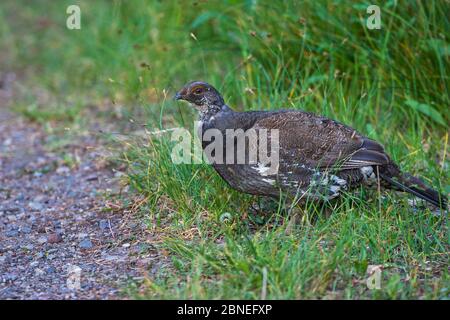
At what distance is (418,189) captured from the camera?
16.3 feet

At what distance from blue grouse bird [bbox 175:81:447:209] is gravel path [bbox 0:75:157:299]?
822mm

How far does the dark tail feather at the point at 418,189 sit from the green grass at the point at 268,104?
132mm

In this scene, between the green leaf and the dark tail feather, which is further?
the green leaf

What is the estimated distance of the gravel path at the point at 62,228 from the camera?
4.33m

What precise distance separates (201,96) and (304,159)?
2.63ft

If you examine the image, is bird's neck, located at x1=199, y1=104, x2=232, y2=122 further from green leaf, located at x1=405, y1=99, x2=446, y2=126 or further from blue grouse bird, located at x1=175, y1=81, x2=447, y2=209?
green leaf, located at x1=405, y1=99, x2=446, y2=126

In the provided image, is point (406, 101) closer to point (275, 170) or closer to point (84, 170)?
point (275, 170)

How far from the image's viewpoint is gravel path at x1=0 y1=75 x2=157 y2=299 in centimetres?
433

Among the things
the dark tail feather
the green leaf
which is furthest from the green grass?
the dark tail feather

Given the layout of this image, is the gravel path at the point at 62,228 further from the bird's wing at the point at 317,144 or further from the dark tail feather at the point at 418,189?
the dark tail feather at the point at 418,189

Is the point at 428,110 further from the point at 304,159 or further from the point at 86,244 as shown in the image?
the point at 86,244

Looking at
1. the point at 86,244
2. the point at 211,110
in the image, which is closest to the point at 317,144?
the point at 211,110

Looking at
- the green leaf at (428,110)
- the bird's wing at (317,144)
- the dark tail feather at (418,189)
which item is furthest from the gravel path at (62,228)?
the green leaf at (428,110)

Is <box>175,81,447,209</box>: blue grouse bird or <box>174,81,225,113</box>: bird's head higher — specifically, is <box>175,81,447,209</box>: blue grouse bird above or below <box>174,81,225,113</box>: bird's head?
below
